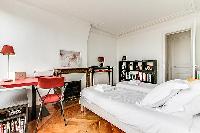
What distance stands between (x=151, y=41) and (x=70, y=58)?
2949mm

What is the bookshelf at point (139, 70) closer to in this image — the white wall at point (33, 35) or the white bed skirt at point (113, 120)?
the white wall at point (33, 35)

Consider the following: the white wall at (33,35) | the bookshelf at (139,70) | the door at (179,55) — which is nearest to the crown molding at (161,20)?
the door at (179,55)

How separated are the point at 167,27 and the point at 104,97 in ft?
12.0

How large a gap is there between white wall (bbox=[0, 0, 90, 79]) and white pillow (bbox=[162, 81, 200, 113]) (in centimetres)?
362

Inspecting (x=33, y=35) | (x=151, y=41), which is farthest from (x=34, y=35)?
(x=151, y=41)

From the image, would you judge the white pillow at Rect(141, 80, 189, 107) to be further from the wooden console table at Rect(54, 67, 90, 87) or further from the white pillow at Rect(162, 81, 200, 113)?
the wooden console table at Rect(54, 67, 90, 87)

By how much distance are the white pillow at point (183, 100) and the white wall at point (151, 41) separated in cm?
324

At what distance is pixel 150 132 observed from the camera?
1611 mm

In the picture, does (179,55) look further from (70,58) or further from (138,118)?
(138,118)

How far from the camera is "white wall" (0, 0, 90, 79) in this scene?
3.71m

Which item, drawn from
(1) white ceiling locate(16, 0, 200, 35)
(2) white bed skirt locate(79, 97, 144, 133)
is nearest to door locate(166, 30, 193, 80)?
(1) white ceiling locate(16, 0, 200, 35)

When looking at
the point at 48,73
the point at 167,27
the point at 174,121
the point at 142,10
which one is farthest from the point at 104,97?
the point at 167,27

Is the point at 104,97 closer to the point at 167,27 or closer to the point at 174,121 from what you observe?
the point at 174,121

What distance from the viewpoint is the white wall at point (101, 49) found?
598cm
